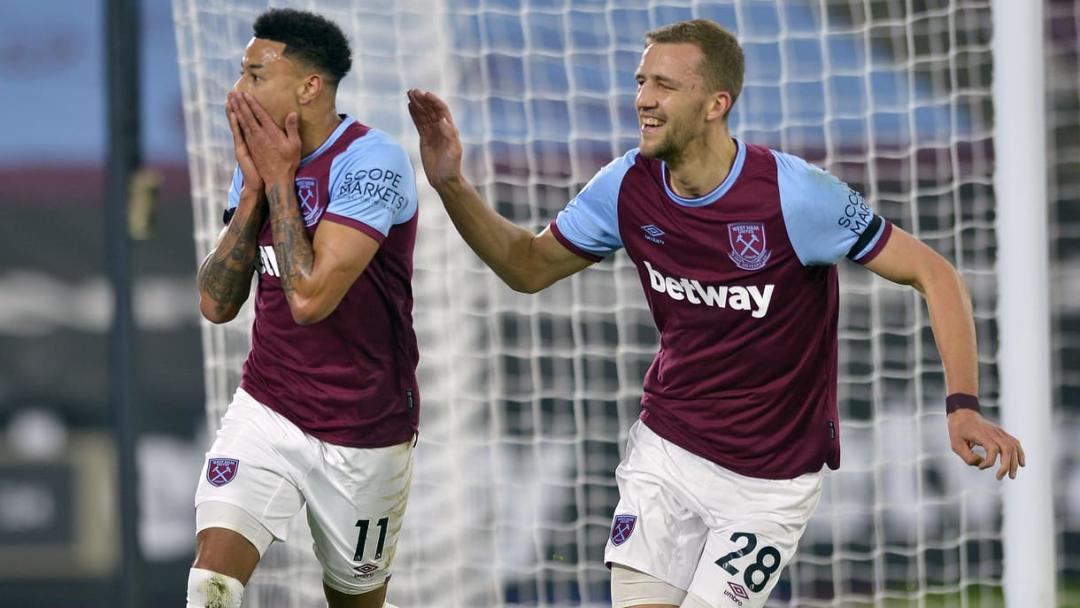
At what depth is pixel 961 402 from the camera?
155 inches

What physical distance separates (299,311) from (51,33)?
211 inches

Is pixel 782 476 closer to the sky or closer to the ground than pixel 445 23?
closer to the ground

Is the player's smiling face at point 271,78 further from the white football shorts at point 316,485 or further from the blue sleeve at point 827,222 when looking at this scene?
the blue sleeve at point 827,222

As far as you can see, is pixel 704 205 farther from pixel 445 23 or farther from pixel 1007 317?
pixel 445 23

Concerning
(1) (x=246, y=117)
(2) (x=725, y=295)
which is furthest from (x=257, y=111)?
(2) (x=725, y=295)

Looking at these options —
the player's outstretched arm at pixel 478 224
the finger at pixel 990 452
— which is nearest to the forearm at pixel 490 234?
the player's outstretched arm at pixel 478 224

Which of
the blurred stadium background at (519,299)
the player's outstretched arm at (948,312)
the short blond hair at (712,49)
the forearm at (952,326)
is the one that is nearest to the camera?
the player's outstretched arm at (948,312)

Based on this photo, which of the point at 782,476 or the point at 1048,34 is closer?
the point at 782,476

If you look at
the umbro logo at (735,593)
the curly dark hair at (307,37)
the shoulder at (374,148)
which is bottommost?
the umbro logo at (735,593)

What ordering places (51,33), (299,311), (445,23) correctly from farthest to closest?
(51,33), (445,23), (299,311)

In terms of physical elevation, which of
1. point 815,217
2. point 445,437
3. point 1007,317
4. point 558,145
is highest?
point 558,145

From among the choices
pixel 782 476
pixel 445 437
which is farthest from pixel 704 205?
pixel 445 437

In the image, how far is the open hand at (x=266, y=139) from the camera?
4.14m

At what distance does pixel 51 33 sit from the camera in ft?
28.7
